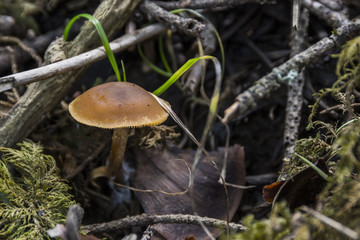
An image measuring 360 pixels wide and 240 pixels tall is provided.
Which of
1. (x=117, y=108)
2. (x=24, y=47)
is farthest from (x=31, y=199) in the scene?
(x=24, y=47)

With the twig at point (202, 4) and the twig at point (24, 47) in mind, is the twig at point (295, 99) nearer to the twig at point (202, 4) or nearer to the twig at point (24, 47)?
the twig at point (202, 4)

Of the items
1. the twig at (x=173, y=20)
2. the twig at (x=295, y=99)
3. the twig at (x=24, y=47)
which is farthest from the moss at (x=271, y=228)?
the twig at (x=24, y=47)

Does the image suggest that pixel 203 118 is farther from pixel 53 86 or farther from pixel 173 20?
pixel 53 86

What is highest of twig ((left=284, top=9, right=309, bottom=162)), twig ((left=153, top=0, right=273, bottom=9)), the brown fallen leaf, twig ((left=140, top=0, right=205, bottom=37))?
twig ((left=153, top=0, right=273, bottom=9))

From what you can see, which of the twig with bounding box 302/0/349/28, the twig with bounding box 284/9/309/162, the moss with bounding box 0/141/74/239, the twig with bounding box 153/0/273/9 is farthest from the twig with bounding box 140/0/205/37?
the moss with bounding box 0/141/74/239

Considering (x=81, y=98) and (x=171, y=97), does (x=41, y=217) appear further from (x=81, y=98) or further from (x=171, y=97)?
(x=171, y=97)

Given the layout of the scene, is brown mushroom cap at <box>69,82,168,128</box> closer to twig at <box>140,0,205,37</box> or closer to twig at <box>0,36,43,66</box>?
twig at <box>140,0,205,37</box>

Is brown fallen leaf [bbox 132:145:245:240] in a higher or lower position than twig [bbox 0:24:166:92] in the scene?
lower
